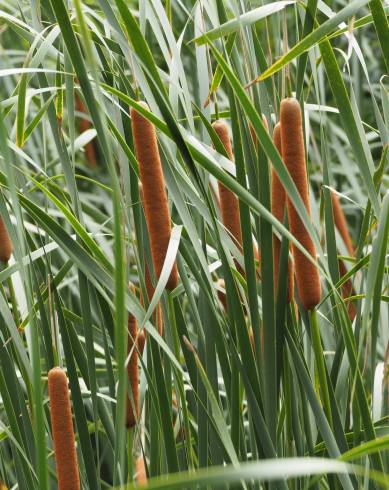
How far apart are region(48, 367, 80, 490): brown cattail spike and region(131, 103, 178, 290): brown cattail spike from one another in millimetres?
159

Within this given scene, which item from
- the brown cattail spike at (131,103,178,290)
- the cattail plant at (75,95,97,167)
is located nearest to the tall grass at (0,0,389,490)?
the brown cattail spike at (131,103,178,290)

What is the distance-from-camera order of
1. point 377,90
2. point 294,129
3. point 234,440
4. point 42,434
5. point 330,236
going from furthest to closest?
point 377,90, point 330,236, point 234,440, point 294,129, point 42,434

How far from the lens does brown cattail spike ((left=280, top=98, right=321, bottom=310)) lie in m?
0.76

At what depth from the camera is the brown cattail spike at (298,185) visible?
76cm

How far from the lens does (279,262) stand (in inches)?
33.2

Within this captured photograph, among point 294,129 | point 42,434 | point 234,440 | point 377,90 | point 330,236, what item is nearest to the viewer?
point 42,434

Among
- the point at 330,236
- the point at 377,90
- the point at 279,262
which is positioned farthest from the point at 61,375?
the point at 377,90

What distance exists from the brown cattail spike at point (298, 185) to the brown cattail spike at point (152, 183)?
0.37ft

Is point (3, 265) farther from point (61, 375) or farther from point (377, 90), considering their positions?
point (377, 90)

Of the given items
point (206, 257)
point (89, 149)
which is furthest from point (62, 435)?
point (89, 149)

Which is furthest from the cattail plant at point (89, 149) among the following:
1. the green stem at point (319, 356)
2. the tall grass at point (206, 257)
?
the green stem at point (319, 356)

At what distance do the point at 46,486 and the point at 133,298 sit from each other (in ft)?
0.65

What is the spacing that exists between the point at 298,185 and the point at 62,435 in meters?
0.32

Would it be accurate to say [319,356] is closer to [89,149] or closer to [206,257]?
[206,257]
